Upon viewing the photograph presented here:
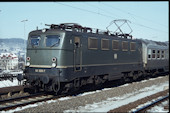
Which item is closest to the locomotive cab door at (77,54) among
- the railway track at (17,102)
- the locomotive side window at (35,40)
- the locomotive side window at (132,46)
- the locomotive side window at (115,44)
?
the locomotive side window at (35,40)

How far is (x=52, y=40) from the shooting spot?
12539mm

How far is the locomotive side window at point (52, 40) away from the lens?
12344 mm

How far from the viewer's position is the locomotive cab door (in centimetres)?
1284

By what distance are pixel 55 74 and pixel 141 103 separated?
4.40m

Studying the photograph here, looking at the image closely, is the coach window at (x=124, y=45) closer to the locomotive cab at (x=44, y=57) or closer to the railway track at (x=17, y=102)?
the locomotive cab at (x=44, y=57)

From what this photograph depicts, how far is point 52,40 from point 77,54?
1.55 m

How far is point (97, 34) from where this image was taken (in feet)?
48.2

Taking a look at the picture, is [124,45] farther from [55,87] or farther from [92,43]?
[55,87]

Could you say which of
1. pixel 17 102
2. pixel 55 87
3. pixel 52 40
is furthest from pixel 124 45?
pixel 17 102

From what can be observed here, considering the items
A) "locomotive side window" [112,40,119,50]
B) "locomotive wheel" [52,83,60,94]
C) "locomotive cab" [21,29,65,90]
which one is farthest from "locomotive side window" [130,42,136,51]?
"locomotive wheel" [52,83,60,94]

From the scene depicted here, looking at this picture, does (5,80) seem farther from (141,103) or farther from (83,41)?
(141,103)

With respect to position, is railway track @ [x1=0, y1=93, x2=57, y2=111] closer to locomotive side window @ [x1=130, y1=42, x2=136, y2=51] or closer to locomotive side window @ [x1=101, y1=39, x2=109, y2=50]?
locomotive side window @ [x1=101, y1=39, x2=109, y2=50]

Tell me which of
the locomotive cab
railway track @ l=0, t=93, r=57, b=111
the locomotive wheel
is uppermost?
the locomotive cab

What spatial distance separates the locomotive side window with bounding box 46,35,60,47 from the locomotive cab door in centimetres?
105
